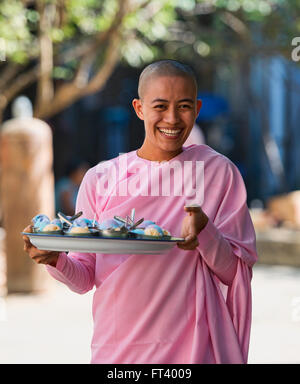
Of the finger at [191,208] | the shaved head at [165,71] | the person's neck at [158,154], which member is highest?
the shaved head at [165,71]

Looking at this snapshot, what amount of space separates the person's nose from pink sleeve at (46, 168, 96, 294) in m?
0.31

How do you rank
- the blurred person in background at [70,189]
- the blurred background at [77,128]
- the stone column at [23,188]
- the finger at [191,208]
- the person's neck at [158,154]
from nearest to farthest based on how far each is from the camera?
the finger at [191,208] < the person's neck at [158,154] < the blurred background at [77,128] < the stone column at [23,188] < the blurred person in background at [70,189]

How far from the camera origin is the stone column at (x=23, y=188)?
868 cm

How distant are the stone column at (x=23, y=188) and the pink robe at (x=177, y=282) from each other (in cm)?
636

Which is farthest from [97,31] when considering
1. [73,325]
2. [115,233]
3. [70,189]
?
[115,233]

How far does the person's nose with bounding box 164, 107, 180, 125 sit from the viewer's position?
90.3 inches

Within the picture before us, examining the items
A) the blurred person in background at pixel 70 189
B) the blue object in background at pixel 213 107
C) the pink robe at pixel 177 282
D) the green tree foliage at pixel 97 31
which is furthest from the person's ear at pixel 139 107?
the blue object in background at pixel 213 107

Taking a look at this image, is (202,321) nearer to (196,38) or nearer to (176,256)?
(176,256)

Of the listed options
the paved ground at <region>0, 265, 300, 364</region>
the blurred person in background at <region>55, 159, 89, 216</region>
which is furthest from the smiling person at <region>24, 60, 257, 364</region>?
the blurred person in background at <region>55, 159, 89, 216</region>

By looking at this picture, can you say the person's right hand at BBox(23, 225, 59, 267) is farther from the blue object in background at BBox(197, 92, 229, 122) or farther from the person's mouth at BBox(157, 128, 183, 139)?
the blue object in background at BBox(197, 92, 229, 122)

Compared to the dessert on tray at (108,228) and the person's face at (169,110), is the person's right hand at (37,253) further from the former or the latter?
the person's face at (169,110)

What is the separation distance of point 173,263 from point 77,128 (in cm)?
1843

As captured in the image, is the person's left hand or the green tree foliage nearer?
the person's left hand

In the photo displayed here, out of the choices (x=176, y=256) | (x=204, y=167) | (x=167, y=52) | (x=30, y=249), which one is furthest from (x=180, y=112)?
(x=167, y=52)
